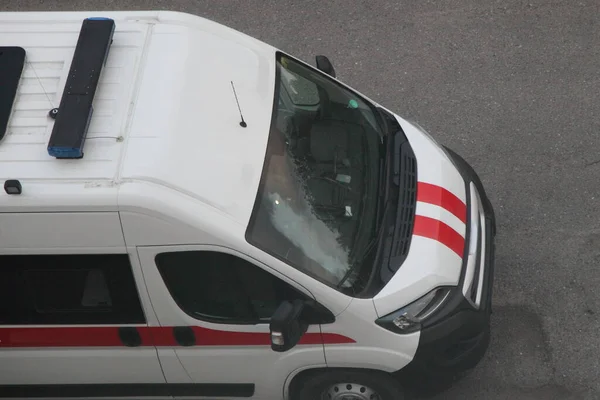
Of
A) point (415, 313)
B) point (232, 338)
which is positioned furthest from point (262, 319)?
point (415, 313)

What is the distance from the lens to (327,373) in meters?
4.94

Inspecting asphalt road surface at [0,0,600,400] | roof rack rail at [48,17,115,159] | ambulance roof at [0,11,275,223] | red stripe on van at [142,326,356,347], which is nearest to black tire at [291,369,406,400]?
red stripe on van at [142,326,356,347]

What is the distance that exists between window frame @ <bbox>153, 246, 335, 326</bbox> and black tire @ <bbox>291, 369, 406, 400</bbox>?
1.55 feet

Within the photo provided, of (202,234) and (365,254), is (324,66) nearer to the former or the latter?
(365,254)

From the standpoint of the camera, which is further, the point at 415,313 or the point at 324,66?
the point at 324,66

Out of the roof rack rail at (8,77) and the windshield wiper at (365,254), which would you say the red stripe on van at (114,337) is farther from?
the roof rack rail at (8,77)

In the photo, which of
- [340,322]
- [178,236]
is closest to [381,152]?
[340,322]

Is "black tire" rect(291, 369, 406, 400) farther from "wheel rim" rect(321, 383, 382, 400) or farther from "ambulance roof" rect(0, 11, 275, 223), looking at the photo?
"ambulance roof" rect(0, 11, 275, 223)

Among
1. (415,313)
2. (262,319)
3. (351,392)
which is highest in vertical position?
(415,313)

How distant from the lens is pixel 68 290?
469cm

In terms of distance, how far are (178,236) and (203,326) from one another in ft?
2.02

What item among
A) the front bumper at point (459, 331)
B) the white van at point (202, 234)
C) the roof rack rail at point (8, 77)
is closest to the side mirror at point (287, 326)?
the white van at point (202, 234)

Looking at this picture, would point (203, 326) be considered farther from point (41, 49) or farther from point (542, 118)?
point (542, 118)

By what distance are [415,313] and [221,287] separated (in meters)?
1.10
